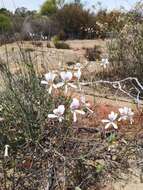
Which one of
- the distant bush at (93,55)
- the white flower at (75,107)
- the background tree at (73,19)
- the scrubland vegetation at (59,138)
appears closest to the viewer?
the white flower at (75,107)

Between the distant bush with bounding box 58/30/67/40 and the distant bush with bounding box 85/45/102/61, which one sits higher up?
the distant bush with bounding box 85/45/102/61

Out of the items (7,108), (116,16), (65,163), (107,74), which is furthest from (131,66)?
(65,163)

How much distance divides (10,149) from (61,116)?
64cm

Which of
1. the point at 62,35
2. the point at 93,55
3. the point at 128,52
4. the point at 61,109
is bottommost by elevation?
the point at 62,35

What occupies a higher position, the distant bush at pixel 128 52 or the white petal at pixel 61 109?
the white petal at pixel 61 109

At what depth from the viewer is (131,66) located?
382 inches

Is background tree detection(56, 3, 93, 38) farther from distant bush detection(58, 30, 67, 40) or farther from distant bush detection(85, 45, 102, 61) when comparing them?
distant bush detection(85, 45, 102, 61)

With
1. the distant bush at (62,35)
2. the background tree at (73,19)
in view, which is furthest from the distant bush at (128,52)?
the background tree at (73,19)

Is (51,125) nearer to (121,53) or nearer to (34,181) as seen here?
(34,181)

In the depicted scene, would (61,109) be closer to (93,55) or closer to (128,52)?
(128,52)

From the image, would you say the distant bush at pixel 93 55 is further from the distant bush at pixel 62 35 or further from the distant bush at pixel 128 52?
the distant bush at pixel 62 35

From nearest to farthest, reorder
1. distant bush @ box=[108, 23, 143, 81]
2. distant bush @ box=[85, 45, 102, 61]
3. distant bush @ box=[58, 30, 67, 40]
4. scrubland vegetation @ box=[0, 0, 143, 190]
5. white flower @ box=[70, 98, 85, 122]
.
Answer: white flower @ box=[70, 98, 85, 122], scrubland vegetation @ box=[0, 0, 143, 190], distant bush @ box=[108, 23, 143, 81], distant bush @ box=[85, 45, 102, 61], distant bush @ box=[58, 30, 67, 40]

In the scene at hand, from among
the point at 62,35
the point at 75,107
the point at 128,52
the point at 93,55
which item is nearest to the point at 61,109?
the point at 75,107

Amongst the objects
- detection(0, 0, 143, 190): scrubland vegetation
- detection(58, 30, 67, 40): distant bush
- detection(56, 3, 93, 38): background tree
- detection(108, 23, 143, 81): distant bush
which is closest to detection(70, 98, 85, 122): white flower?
detection(0, 0, 143, 190): scrubland vegetation
